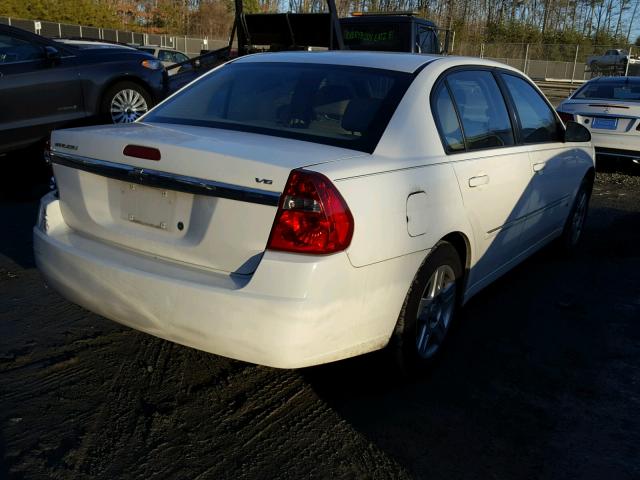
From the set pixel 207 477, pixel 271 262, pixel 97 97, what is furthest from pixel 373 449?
pixel 97 97

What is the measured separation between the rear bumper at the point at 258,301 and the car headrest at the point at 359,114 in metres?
0.68

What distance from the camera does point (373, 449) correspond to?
270 centimetres

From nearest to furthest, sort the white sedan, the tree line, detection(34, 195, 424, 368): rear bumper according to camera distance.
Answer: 1. detection(34, 195, 424, 368): rear bumper
2. the white sedan
3. the tree line

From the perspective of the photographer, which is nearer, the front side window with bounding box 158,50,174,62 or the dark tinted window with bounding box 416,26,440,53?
the dark tinted window with bounding box 416,26,440,53

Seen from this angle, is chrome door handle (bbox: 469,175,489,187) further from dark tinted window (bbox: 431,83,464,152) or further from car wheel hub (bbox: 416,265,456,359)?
car wheel hub (bbox: 416,265,456,359)

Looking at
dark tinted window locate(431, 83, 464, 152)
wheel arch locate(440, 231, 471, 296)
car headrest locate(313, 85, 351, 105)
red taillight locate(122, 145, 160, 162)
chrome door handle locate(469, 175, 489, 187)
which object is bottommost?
wheel arch locate(440, 231, 471, 296)

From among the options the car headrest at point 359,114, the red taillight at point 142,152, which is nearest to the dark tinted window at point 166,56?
the car headrest at point 359,114

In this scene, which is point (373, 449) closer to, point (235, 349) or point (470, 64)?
point (235, 349)

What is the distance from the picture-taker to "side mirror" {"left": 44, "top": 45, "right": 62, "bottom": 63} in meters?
6.82

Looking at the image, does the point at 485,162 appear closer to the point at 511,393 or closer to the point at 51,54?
the point at 511,393

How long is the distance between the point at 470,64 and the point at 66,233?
2.46 meters

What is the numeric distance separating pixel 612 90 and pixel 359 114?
27.7 feet

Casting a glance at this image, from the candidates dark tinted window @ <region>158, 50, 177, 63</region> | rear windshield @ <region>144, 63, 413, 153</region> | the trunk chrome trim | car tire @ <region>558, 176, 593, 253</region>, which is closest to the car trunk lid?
the trunk chrome trim

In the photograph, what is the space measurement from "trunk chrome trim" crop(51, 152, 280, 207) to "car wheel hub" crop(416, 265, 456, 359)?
1.03 meters
